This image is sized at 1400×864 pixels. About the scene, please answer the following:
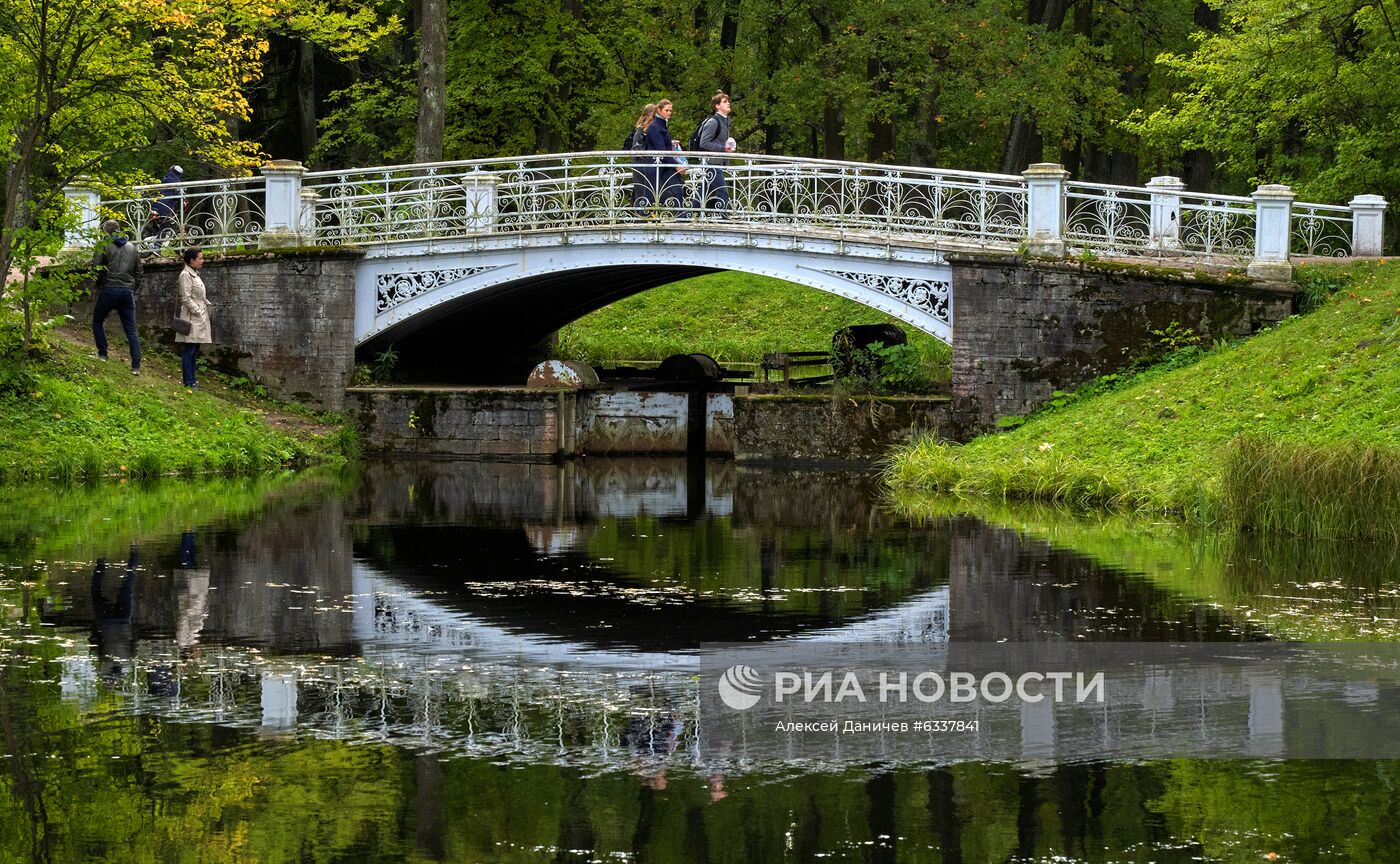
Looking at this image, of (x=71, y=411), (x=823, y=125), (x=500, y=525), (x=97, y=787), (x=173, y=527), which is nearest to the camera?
(x=97, y=787)

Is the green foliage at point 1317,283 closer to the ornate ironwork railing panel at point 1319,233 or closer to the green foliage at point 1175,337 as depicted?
the ornate ironwork railing panel at point 1319,233

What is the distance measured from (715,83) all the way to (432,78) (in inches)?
231

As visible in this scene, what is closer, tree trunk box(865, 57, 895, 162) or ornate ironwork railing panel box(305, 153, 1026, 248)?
ornate ironwork railing panel box(305, 153, 1026, 248)

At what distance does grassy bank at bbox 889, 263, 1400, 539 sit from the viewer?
12.6 metres

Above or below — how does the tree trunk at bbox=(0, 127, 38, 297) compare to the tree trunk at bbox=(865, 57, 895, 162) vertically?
below

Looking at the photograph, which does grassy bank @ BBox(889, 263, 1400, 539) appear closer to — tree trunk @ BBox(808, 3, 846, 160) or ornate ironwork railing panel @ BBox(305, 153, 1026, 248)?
ornate ironwork railing panel @ BBox(305, 153, 1026, 248)

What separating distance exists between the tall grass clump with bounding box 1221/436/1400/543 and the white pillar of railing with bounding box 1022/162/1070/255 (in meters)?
6.59

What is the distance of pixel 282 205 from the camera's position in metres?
22.0

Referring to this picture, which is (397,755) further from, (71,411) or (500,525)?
(71,411)

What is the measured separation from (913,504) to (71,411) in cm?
822

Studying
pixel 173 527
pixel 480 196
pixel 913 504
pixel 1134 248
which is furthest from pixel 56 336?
pixel 1134 248

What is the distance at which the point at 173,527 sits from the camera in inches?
521

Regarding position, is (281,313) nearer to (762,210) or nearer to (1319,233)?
(762,210)

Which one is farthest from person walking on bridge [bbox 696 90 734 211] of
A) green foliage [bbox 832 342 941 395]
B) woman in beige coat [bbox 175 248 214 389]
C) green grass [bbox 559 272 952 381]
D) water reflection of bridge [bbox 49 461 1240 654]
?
green grass [bbox 559 272 952 381]
